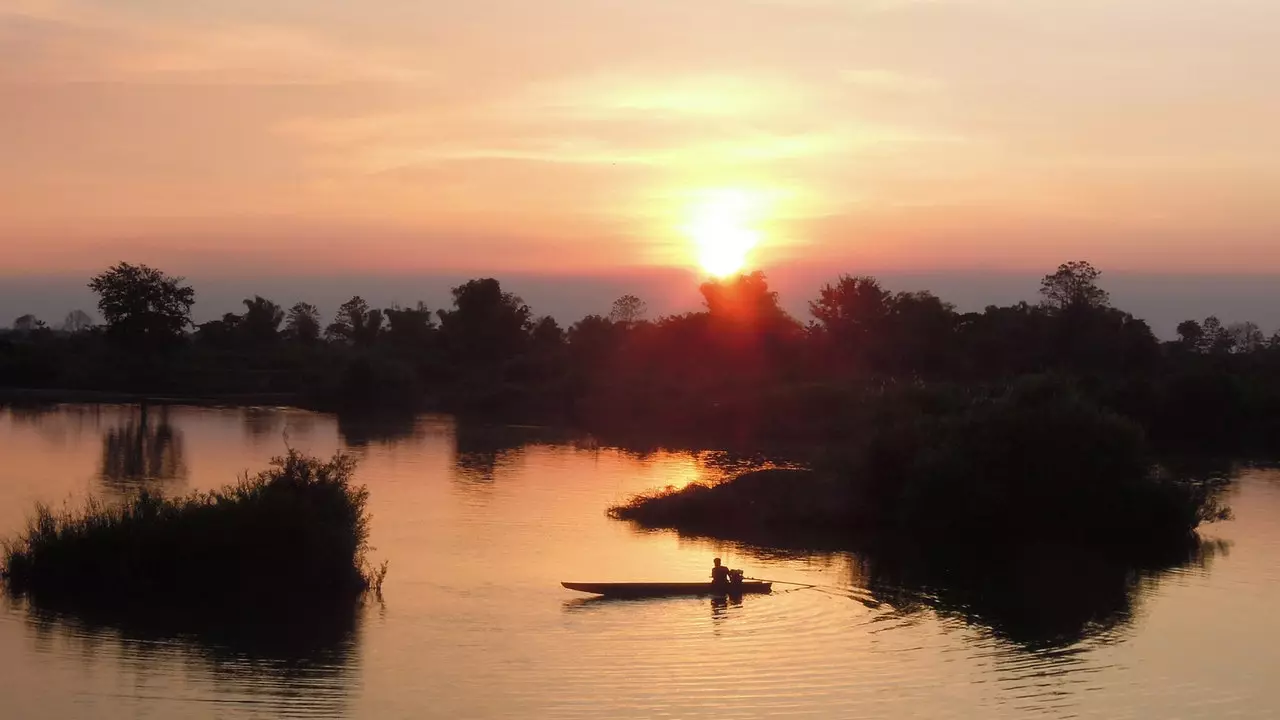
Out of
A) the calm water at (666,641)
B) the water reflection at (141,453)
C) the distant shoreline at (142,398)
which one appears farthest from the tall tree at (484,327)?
the calm water at (666,641)

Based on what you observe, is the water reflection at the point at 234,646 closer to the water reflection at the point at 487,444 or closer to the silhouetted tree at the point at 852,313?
the water reflection at the point at 487,444

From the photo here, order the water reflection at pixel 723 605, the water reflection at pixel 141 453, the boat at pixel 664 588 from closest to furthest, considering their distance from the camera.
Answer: the water reflection at pixel 723 605 → the boat at pixel 664 588 → the water reflection at pixel 141 453

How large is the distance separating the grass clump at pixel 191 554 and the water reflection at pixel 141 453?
51.5 ft

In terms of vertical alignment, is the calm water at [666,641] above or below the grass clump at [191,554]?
below

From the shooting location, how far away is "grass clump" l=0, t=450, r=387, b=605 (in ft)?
84.4

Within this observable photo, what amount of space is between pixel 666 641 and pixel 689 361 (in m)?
78.6

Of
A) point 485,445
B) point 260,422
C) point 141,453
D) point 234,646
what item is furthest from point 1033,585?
point 260,422

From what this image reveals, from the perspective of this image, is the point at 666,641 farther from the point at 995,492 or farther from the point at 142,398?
the point at 142,398

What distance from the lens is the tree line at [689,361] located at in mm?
Result: 79062

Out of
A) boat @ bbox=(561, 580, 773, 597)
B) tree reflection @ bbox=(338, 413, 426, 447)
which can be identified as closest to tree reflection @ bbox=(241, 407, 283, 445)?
tree reflection @ bbox=(338, 413, 426, 447)

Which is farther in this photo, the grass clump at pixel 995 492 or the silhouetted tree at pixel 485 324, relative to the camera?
the silhouetted tree at pixel 485 324

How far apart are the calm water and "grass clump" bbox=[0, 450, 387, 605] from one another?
4.29ft

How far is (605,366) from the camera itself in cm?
10138

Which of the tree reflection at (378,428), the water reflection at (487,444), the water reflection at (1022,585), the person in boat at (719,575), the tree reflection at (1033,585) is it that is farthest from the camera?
the tree reflection at (378,428)
